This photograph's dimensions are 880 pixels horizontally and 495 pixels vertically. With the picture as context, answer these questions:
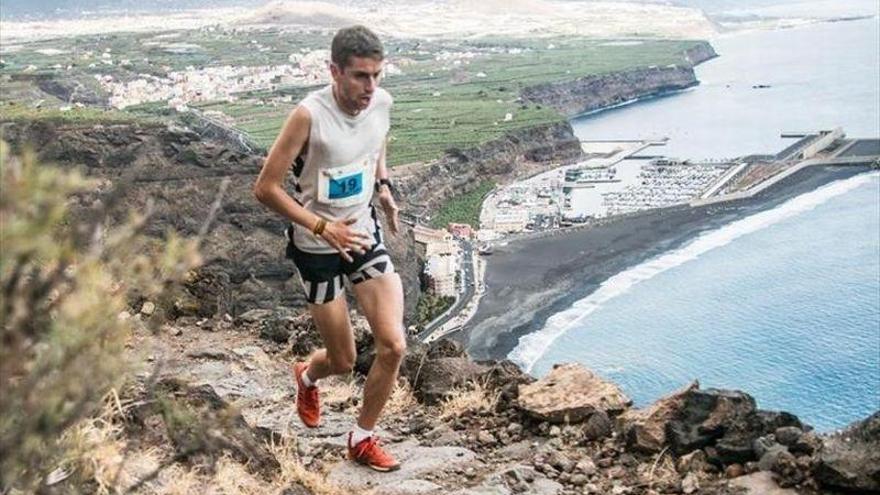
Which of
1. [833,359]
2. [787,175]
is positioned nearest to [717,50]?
[787,175]

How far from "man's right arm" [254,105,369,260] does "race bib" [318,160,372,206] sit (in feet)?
0.55

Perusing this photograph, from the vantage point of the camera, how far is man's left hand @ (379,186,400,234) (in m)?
5.32

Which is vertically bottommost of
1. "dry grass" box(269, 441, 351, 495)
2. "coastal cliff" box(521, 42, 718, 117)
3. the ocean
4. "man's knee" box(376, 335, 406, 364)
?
"coastal cliff" box(521, 42, 718, 117)

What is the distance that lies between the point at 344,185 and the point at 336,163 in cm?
11

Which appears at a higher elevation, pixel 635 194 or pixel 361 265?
pixel 361 265

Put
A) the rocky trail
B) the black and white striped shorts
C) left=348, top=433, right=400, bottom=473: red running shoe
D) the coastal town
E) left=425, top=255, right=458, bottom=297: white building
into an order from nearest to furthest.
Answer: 1. the black and white striped shorts
2. the rocky trail
3. left=348, top=433, right=400, bottom=473: red running shoe
4. left=425, top=255, right=458, bottom=297: white building
5. the coastal town

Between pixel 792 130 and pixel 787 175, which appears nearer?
pixel 787 175

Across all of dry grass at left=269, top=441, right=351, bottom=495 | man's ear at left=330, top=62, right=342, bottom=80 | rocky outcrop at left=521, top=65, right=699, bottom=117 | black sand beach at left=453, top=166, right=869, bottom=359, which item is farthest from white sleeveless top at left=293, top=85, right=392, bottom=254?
rocky outcrop at left=521, top=65, right=699, bottom=117

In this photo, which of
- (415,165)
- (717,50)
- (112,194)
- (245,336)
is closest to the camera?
(112,194)

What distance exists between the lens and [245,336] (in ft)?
29.8

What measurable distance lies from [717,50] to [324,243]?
175271mm

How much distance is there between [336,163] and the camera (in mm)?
4719

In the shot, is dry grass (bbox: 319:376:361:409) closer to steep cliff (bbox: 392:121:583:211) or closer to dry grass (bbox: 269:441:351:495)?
dry grass (bbox: 269:441:351:495)

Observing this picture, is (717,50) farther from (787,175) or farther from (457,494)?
(457,494)
